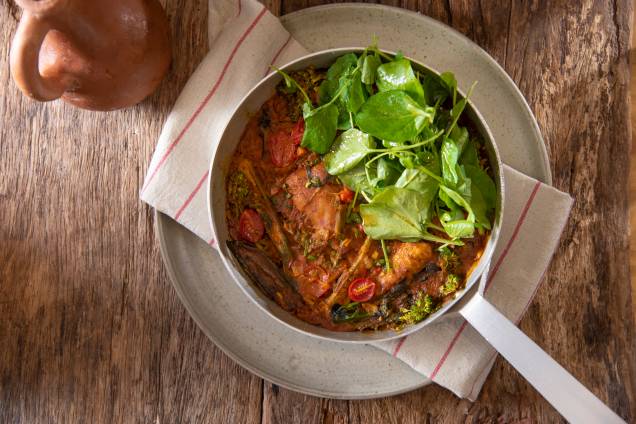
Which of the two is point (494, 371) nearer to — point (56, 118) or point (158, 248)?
point (158, 248)

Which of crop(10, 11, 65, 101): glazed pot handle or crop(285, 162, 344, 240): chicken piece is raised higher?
crop(10, 11, 65, 101): glazed pot handle

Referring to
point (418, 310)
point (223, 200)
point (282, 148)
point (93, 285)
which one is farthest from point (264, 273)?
point (93, 285)

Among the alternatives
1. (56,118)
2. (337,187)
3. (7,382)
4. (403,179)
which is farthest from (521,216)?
(7,382)

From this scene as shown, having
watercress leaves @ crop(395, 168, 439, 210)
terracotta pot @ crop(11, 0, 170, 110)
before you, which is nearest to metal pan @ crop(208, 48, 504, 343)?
watercress leaves @ crop(395, 168, 439, 210)

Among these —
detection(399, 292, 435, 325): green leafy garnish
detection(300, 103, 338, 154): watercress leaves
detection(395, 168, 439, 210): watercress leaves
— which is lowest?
detection(399, 292, 435, 325): green leafy garnish

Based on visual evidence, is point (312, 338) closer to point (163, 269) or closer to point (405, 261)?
point (405, 261)

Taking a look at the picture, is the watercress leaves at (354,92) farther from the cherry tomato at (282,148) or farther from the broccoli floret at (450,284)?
the broccoli floret at (450,284)

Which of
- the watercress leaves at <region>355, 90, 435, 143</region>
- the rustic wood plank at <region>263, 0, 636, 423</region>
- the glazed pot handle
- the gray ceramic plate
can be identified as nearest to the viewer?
the glazed pot handle

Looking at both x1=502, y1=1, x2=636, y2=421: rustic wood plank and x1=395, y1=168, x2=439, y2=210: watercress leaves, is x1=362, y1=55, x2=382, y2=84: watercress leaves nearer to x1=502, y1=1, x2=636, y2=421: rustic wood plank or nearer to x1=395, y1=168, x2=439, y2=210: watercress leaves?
x1=395, y1=168, x2=439, y2=210: watercress leaves
